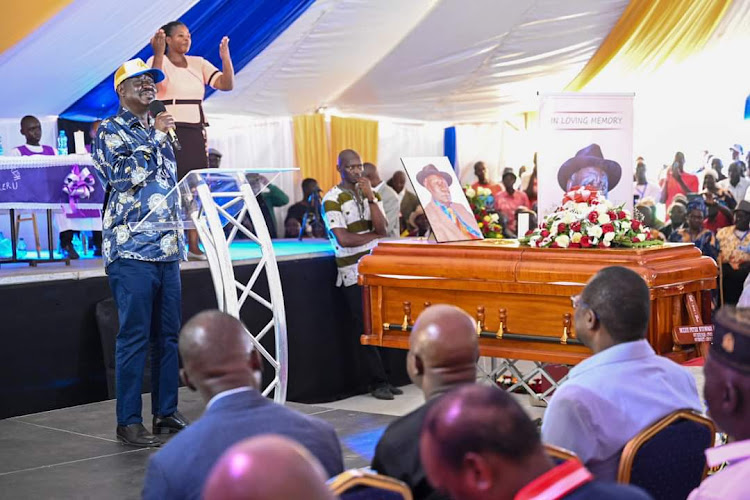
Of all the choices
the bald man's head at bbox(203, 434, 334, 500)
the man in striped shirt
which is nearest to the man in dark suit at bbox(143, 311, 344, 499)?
the bald man's head at bbox(203, 434, 334, 500)

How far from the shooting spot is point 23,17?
310 inches

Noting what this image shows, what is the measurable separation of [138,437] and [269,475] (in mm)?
3591

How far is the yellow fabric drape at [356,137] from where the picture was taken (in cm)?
1335

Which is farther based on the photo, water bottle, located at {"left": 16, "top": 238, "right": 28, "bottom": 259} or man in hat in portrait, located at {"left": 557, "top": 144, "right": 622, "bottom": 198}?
water bottle, located at {"left": 16, "top": 238, "right": 28, "bottom": 259}

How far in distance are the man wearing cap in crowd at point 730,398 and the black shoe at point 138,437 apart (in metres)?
3.10

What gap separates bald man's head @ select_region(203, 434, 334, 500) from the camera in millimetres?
1068

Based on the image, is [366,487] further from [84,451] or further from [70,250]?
[70,250]

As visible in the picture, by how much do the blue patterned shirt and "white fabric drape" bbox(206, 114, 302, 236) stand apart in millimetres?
7570

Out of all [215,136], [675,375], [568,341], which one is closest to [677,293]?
[568,341]

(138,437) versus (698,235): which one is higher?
(698,235)

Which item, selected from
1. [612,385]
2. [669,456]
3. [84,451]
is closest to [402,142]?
[84,451]

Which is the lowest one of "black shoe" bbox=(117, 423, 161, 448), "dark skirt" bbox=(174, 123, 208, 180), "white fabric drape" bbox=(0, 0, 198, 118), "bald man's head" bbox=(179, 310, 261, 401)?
"black shoe" bbox=(117, 423, 161, 448)

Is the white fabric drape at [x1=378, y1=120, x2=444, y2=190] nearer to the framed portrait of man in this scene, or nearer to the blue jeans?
the framed portrait of man

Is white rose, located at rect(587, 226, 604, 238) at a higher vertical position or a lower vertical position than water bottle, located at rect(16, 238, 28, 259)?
higher
